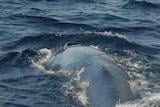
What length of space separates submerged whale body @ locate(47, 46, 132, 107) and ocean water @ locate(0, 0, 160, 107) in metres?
0.39

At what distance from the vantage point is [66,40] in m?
21.7

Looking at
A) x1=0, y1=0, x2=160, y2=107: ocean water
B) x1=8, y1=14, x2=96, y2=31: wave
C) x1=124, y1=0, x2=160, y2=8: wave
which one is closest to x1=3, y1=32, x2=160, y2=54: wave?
x1=0, y1=0, x2=160, y2=107: ocean water

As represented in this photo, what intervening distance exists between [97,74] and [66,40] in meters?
6.27

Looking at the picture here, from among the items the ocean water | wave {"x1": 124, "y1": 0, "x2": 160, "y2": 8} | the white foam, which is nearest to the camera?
the white foam

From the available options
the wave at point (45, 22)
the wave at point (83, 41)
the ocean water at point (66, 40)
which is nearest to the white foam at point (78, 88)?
the ocean water at point (66, 40)

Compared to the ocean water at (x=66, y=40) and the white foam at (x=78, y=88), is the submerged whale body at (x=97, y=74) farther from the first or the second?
the ocean water at (x=66, y=40)

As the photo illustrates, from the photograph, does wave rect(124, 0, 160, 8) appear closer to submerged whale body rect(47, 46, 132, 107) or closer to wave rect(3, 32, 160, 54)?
wave rect(3, 32, 160, 54)

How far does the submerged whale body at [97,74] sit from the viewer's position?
46.0ft

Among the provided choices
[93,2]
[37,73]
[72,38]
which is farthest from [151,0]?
[37,73]

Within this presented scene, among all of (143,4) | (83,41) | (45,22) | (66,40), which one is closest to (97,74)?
(83,41)

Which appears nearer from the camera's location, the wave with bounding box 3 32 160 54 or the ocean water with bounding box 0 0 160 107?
the ocean water with bounding box 0 0 160 107

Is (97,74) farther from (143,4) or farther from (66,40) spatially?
(143,4)

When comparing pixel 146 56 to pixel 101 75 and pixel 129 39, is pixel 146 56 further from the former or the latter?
pixel 101 75

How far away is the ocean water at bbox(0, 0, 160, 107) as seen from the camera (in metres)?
16.0
